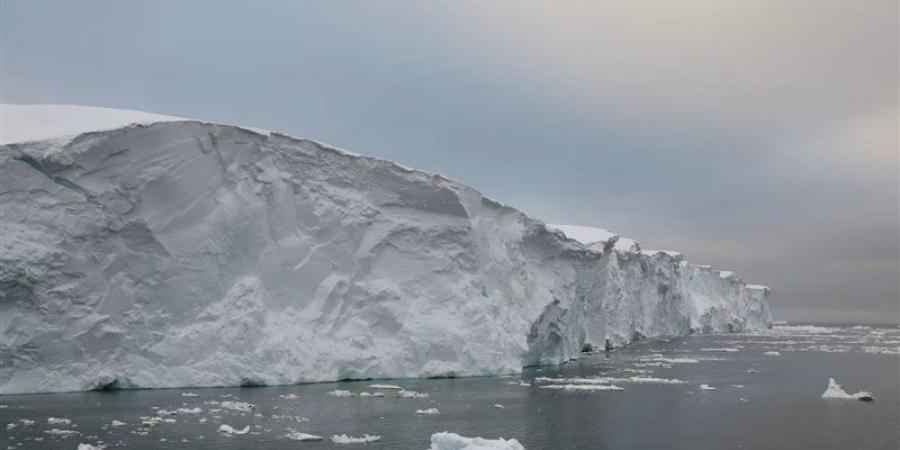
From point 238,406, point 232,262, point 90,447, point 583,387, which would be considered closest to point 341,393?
point 238,406

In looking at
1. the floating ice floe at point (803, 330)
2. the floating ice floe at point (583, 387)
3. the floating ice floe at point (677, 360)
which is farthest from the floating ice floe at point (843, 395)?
the floating ice floe at point (803, 330)

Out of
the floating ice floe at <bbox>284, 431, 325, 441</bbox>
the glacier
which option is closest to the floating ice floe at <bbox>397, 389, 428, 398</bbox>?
the glacier

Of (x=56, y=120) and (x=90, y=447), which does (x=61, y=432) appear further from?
(x=56, y=120)

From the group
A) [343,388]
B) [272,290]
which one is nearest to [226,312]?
[272,290]

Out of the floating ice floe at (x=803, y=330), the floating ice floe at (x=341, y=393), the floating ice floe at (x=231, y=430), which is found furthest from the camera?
the floating ice floe at (x=803, y=330)

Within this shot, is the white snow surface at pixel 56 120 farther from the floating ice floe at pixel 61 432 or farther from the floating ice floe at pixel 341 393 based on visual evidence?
the floating ice floe at pixel 341 393

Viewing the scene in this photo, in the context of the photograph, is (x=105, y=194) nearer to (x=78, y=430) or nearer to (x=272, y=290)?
(x=272, y=290)

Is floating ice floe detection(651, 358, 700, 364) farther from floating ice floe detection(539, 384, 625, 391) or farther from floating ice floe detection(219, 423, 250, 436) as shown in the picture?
floating ice floe detection(219, 423, 250, 436)
